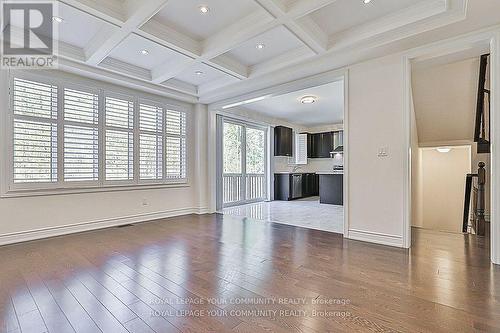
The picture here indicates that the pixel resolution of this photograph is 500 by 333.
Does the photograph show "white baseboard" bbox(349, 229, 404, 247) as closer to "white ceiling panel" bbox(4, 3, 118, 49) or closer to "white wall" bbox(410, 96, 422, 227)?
"white wall" bbox(410, 96, 422, 227)

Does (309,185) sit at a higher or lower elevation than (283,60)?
lower

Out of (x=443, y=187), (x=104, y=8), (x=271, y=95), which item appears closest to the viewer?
(x=104, y=8)

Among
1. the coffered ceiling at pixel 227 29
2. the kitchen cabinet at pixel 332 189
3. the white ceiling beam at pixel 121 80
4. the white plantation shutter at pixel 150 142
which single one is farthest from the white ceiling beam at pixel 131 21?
the kitchen cabinet at pixel 332 189

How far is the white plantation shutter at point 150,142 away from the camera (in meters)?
5.04

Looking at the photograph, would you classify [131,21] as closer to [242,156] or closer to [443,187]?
[242,156]

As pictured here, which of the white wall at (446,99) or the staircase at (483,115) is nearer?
the staircase at (483,115)

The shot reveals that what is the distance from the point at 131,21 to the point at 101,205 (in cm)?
311

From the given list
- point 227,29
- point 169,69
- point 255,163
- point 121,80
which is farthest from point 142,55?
point 255,163

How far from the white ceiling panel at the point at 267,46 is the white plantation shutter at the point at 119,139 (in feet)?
7.59

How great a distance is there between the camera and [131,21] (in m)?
2.83

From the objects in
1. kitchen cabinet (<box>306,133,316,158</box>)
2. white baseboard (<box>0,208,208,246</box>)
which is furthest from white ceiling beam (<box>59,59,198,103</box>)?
kitchen cabinet (<box>306,133,316,158</box>)

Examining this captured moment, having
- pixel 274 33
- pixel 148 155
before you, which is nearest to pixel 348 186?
pixel 274 33

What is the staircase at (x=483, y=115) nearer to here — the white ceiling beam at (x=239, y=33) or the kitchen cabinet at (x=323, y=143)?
the white ceiling beam at (x=239, y=33)

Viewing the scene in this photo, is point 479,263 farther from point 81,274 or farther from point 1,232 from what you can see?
point 1,232
